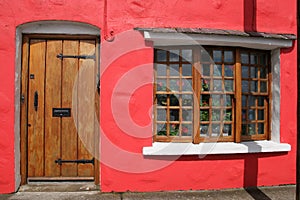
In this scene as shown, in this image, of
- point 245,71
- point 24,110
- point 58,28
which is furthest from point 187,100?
point 24,110

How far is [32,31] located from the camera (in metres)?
4.20

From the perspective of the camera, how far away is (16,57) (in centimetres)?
407

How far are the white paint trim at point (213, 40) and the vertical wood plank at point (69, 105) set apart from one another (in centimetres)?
130

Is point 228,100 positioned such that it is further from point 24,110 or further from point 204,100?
point 24,110

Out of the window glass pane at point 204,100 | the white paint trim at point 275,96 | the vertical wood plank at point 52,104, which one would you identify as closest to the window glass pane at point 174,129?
the window glass pane at point 204,100

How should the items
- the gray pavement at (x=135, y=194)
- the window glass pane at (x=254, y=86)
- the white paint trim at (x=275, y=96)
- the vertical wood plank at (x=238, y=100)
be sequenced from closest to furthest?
the gray pavement at (x=135, y=194), the vertical wood plank at (x=238, y=100), the white paint trim at (x=275, y=96), the window glass pane at (x=254, y=86)

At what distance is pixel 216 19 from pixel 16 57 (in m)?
3.30

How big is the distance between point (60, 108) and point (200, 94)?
2371 mm

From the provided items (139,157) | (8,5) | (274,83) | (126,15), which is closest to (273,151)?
(274,83)

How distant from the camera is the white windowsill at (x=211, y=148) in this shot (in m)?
4.09

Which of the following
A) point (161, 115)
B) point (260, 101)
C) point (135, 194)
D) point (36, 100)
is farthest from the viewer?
point (260, 101)

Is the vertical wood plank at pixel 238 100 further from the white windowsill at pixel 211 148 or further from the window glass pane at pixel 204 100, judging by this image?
the window glass pane at pixel 204 100

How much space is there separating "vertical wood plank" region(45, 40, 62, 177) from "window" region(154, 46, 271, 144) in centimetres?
163

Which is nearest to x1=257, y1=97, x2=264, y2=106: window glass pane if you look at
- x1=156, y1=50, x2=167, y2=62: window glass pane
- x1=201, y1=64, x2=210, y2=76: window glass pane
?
x1=201, y1=64, x2=210, y2=76: window glass pane
